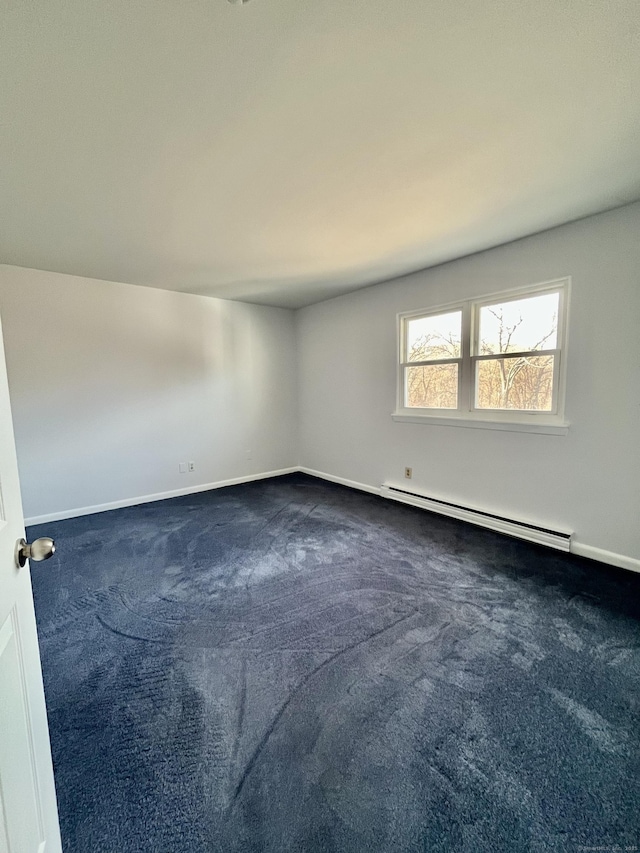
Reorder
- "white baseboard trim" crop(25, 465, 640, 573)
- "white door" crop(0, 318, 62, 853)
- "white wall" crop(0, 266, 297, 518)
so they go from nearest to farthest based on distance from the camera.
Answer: "white door" crop(0, 318, 62, 853)
"white baseboard trim" crop(25, 465, 640, 573)
"white wall" crop(0, 266, 297, 518)

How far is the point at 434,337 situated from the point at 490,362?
666 millimetres

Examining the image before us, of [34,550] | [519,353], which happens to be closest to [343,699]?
[34,550]

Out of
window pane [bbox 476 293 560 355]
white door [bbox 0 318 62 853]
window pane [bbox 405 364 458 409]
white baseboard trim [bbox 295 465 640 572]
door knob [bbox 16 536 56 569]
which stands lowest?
white baseboard trim [bbox 295 465 640 572]

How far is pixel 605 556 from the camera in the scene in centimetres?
253

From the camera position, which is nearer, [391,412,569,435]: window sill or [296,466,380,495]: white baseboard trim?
[391,412,569,435]: window sill

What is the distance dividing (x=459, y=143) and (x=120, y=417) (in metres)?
3.83

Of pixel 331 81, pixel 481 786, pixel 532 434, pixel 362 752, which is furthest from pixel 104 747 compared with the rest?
pixel 532 434

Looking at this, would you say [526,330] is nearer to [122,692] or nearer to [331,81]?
[331,81]

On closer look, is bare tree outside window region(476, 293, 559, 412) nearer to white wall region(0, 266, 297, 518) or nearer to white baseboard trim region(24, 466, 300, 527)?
white wall region(0, 266, 297, 518)

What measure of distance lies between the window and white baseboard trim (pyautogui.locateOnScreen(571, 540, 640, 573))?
0.89m

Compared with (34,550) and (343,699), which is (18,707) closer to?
(34,550)

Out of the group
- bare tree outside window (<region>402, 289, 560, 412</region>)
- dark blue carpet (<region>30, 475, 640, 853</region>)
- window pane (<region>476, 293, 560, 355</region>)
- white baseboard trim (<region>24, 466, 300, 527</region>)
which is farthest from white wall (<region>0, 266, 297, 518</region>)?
window pane (<region>476, 293, 560, 355</region>)

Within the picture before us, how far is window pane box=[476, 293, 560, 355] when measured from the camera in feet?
9.07

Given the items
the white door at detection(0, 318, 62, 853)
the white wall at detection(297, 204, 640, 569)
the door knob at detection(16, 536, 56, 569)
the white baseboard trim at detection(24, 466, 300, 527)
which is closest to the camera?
the white door at detection(0, 318, 62, 853)
